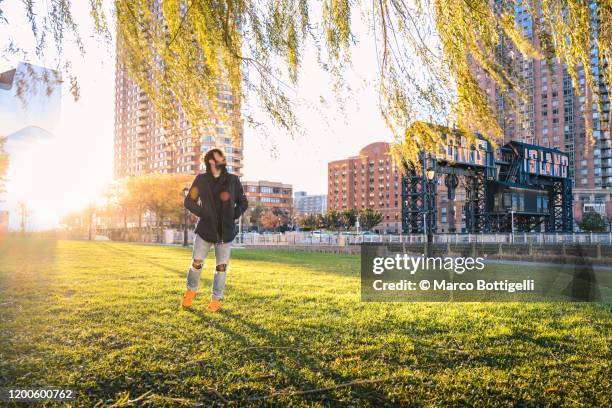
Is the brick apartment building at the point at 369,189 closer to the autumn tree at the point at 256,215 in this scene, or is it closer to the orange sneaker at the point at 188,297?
the autumn tree at the point at 256,215

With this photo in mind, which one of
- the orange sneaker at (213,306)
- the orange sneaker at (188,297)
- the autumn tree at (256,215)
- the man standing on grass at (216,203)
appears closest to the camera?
the man standing on grass at (216,203)

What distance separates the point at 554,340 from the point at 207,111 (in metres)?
4.62

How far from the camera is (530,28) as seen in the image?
4.41m

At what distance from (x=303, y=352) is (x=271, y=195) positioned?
122563 mm

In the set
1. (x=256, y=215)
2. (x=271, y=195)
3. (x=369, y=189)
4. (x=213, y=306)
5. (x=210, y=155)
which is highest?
(x=369, y=189)

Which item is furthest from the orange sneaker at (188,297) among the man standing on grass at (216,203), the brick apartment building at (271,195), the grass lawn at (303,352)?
the brick apartment building at (271,195)

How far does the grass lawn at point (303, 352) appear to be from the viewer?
130 inches

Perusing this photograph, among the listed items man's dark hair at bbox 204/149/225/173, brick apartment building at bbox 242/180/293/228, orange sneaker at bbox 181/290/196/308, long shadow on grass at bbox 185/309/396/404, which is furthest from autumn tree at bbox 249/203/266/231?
man's dark hair at bbox 204/149/225/173

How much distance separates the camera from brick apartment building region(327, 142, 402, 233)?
142 meters

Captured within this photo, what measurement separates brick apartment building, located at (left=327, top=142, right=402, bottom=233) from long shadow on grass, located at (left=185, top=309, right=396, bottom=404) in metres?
129

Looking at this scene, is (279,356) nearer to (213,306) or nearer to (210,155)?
(213,306)

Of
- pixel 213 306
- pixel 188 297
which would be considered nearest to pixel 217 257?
pixel 213 306

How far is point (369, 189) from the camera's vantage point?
15050 cm

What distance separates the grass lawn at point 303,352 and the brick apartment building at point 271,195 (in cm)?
11010
